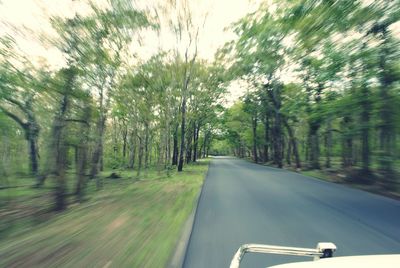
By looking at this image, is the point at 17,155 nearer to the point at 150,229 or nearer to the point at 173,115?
the point at 150,229

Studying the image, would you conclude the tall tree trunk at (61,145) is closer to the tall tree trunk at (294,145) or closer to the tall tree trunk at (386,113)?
the tall tree trunk at (386,113)

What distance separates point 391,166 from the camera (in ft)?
46.8

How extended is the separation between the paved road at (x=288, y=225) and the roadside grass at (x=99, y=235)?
2.38 ft

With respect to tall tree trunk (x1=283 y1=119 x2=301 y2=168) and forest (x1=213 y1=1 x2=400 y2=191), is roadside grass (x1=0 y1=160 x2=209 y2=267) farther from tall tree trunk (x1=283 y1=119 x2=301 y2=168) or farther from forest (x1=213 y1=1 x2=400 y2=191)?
tall tree trunk (x1=283 y1=119 x2=301 y2=168)

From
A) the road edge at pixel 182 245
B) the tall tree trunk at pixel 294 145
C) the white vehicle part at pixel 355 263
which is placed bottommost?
the road edge at pixel 182 245

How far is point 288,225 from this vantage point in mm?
7273

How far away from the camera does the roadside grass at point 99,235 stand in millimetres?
5121

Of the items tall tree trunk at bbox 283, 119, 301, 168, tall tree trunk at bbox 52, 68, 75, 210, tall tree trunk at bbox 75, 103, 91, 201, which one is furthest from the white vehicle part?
tall tree trunk at bbox 283, 119, 301, 168

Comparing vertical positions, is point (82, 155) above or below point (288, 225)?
above

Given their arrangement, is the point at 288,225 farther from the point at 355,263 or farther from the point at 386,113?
→ the point at 386,113

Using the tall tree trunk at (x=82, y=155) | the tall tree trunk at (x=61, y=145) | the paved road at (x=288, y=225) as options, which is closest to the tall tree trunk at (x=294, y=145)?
the paved road at (x=288, y=225)

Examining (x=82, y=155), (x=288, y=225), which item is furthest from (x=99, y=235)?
(x=82, y=155)

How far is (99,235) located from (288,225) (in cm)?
457

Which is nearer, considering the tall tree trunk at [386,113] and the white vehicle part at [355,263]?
the white vehicle part at [355,263]
